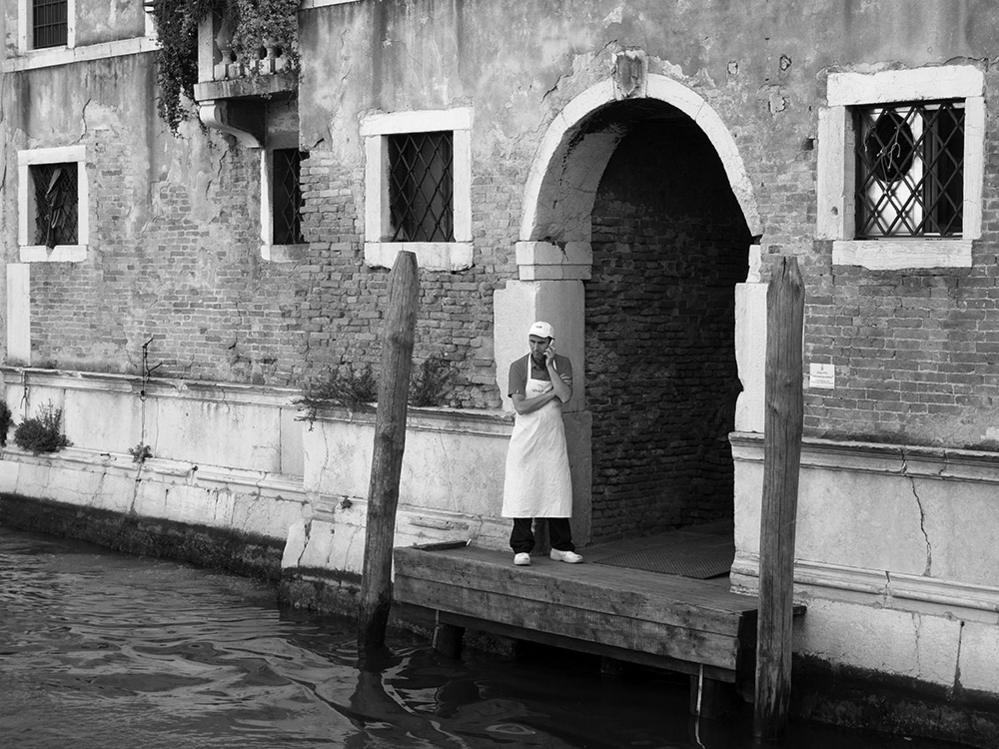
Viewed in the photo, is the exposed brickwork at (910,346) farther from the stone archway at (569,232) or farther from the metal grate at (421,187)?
the metal grate at (421,187)

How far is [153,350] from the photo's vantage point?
13.8 m

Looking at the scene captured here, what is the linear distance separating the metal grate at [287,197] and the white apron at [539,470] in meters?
3.68

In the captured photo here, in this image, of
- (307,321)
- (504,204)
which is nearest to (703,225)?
(504,204)

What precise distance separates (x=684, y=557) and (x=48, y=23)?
324 inches

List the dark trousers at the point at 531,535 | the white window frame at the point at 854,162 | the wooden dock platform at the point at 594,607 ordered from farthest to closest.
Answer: the dark trousers at the point at 531,535
the wooden dock platform at the point at 594,607
the white window frame at the point at 854,162

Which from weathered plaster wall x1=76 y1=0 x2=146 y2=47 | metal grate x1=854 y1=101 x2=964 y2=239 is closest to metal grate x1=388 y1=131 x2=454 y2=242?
metal grate x1=854 y1=101 x2=964 y2=239

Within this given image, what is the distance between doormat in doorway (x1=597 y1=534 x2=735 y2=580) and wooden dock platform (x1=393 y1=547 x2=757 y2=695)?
20cm

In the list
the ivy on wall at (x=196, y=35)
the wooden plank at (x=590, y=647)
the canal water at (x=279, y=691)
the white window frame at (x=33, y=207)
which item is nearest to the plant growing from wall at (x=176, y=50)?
the ivy on wall at (x=196, y=35)

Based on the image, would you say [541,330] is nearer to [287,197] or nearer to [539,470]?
[539,470]

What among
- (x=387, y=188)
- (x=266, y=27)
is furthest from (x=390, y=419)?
(x=266, y=27)

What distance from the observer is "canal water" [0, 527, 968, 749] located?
28.1 ft

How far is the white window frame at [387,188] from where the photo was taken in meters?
10.4

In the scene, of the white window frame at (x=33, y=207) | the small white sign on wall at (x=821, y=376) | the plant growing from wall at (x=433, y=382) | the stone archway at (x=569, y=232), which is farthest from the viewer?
the white window frame at (x=33, y=207)

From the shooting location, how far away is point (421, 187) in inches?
426
